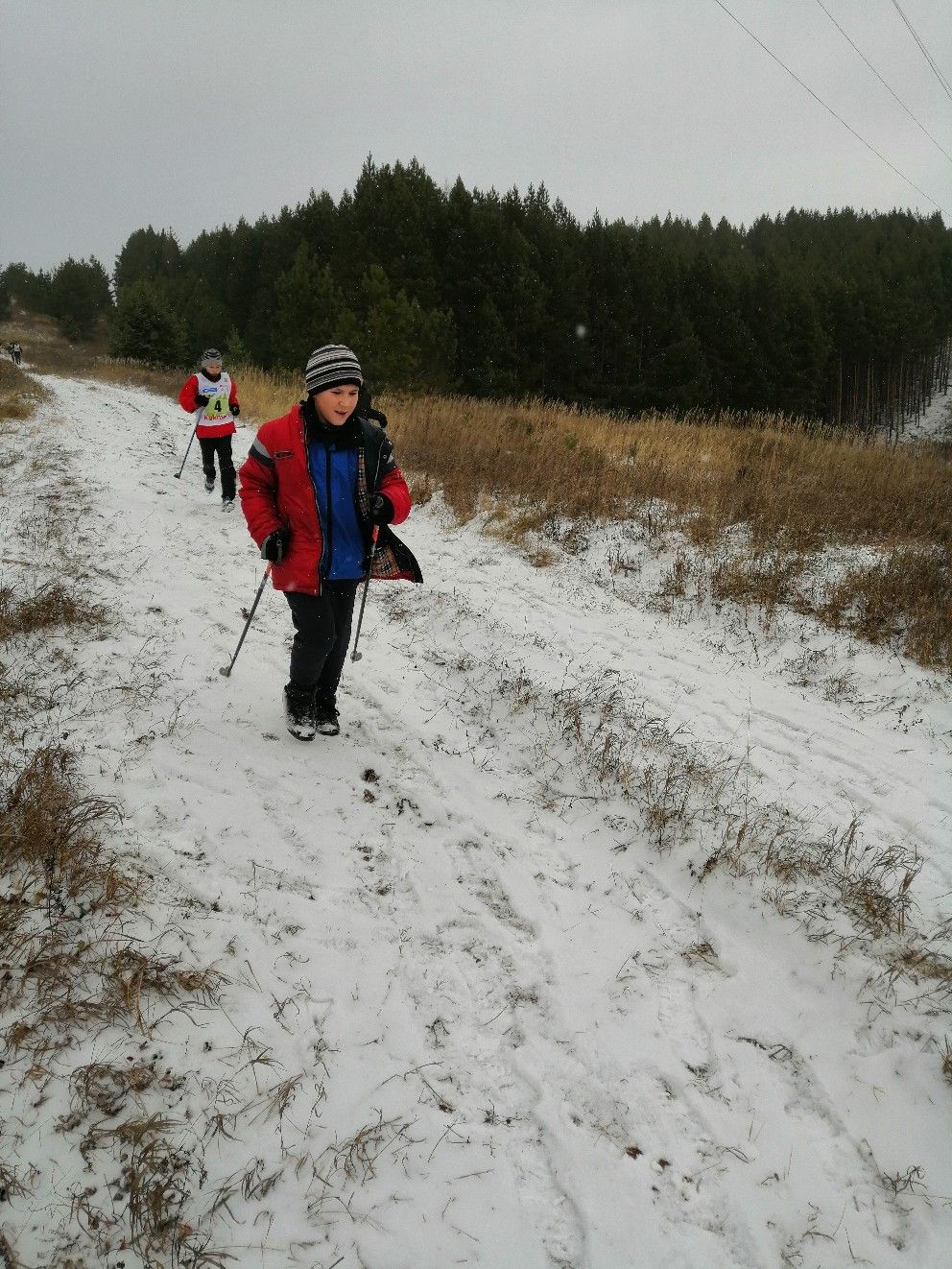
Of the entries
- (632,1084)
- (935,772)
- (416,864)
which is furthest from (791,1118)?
(935,772)

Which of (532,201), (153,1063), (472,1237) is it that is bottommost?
(472,1237)

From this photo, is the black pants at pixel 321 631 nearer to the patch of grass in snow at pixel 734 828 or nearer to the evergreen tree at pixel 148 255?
the patch of grass in snow at pixel 734 828

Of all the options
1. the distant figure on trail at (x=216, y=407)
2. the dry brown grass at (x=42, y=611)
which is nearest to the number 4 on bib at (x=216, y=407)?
the distant figure on trail at (x=216, y=407)

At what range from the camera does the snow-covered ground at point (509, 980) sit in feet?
6.75

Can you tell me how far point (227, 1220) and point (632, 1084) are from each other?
144 centimetres

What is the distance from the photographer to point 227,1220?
1912 mm

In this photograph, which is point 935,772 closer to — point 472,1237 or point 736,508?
point 472,1237

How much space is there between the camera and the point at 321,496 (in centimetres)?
361

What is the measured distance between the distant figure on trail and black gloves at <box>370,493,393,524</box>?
570 centimetres

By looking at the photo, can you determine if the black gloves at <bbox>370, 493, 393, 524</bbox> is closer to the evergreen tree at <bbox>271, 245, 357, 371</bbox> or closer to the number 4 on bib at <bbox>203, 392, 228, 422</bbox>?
the number 4 on bib at <bbox>203, 392, 228, 422</bbox>

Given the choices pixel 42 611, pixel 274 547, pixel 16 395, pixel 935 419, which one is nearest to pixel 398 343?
pixel 16 395

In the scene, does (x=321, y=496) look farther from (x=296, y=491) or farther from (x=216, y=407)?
(x=216, y=407)

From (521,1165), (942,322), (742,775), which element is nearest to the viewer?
(521,1165)

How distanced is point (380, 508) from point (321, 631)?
79cm
